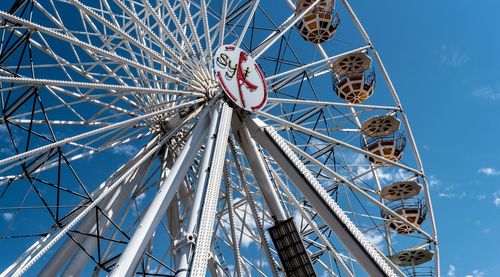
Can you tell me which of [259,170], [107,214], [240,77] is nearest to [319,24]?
[240,77]

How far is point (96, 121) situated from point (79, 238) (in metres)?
2.88

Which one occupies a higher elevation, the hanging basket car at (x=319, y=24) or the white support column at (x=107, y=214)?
the hanging basket car at (x=319, y=24)

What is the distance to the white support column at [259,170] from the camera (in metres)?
10.8

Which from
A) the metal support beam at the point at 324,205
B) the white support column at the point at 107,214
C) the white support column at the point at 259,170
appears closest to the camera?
the metal support beam at the point at 324,205

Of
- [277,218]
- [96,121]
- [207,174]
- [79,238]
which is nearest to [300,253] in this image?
[277,218]

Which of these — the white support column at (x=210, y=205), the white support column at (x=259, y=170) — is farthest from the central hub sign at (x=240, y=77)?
the white support column at (x=210, y=205)

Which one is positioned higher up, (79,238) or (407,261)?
(407,261)

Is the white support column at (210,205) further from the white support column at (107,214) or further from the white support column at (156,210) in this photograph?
the white support column at (107,214)

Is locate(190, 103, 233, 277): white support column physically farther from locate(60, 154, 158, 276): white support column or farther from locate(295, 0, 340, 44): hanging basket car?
locate(295, 0, 340, 44): hanging basket car

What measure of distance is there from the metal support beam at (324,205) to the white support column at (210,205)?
955 mm

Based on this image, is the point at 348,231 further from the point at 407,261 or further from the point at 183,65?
the point at 407,261

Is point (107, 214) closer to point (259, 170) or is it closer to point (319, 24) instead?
point (259, 170)

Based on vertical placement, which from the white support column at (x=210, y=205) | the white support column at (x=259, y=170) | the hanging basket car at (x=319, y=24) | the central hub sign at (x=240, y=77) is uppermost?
the hanging basket car at (x=319, y=24)

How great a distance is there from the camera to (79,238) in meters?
10.4
